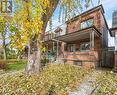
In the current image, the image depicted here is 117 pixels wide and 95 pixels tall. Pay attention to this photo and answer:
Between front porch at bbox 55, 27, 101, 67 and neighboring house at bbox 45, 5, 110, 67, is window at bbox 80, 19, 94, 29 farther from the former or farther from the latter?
front porch at bbox 55, 27, 101, 67

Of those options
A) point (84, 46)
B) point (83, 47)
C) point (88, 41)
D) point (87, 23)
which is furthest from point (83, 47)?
point (87, 23)

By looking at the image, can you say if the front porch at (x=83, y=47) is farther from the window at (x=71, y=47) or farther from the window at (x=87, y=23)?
the window at (x=87, y=23)

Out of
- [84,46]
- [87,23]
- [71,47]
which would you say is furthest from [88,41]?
[71,47]

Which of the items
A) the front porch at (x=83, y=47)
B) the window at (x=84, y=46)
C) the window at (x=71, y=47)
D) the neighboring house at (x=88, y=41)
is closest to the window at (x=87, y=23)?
the neighboring house at (x=88, y=41)

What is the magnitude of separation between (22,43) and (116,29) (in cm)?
860

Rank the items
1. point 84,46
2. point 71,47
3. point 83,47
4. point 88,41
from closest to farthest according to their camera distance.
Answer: point 88,41 < point 84,46 < point 83,47 < point 71,47

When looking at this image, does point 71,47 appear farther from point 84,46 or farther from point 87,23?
point 87,23

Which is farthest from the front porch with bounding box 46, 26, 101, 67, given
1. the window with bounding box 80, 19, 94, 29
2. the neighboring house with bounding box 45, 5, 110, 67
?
the window with bounding box 80, 19, 94, 29

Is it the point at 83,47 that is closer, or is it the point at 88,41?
the point at 88,41

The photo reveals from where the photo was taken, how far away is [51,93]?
Answer: 6836 millimetres

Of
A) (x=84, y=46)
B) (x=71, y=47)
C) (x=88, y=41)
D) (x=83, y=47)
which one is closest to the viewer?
(x=88, y=41)

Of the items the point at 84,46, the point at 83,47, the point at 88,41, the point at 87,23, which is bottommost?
the point at 83,47

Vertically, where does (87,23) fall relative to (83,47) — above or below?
above

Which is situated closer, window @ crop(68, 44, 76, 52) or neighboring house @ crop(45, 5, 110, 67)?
neighboring house @ crop(45, 5, 110, 67)
